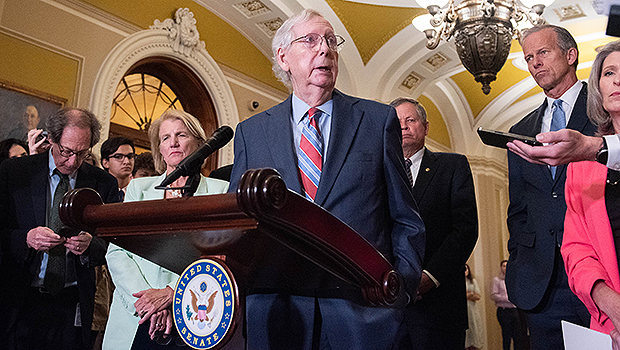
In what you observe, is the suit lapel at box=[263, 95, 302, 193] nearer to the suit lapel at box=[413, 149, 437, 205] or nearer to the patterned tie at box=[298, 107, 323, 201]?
the patterned tie at box=[298, 107, 323, 201]

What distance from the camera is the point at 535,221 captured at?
224 cm

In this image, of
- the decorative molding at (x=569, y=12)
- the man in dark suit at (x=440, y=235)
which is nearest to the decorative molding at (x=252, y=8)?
the decorative molding at (x=569, y=12)

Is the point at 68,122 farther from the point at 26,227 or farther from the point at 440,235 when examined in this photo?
the point at 440,235

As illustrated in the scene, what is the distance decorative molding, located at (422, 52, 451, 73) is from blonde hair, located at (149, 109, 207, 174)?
6756mm

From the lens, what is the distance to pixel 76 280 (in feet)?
8.04

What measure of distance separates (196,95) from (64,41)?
1.85 metres

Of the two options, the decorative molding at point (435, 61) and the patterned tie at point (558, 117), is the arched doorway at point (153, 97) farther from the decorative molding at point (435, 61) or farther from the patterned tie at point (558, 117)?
the patterned tie at point (558, 117)

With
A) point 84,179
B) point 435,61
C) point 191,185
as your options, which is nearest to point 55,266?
point 84,179

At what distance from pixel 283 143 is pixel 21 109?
169 inches

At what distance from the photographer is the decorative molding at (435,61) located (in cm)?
869

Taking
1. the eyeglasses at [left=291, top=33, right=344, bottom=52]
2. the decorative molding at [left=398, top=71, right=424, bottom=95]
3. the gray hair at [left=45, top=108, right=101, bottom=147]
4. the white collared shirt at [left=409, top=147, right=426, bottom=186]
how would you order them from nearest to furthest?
the eyeglasses at [left=291, top=33, right=344, bottom=52], the gray hair at [left=45, top=108, right=101, bottom=147], the white collared shirt at [left=409, top=147, right=426, bottom=186], the decorative molding at [left=398, top=71, right=424, bottom=95]

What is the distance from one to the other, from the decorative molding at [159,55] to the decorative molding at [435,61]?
3.39 metres

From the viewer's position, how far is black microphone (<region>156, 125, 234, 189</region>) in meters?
1.10

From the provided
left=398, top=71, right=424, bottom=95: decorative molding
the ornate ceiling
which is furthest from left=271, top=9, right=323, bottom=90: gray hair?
left=398, top=71, right=424, bottom=95: decorative molding
